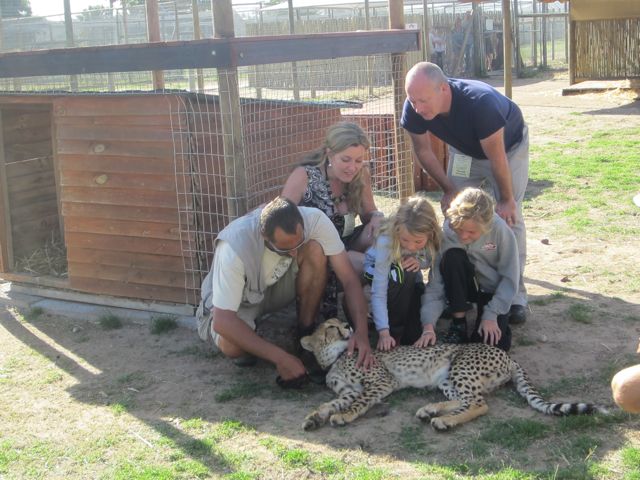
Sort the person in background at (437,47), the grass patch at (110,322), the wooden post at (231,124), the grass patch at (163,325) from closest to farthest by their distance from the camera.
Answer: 1. the wooden post at (231,124)
2. the grass patch at (163,325)
3. the grass patch at (110,322)
4. the person in background at (437,47)

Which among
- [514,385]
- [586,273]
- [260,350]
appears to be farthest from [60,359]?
[586,273]

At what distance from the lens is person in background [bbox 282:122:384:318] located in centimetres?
468

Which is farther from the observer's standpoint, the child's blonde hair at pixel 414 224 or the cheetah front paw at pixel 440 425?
the child's blonde hair at pixel 414 224

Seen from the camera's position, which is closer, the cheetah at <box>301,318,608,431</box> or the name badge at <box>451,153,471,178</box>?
the cheetah at <box>301,318,608,431</box>

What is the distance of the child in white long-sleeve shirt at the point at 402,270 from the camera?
4285mm

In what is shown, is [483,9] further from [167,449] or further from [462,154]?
[167,449]

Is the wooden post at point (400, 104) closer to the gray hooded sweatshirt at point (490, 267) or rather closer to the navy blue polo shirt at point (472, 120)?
the navy blue polo shirt at point (472, 120)

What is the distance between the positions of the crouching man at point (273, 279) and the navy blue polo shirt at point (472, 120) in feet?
3.52

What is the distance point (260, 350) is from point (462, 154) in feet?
6.27

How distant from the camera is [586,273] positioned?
570 centimetres

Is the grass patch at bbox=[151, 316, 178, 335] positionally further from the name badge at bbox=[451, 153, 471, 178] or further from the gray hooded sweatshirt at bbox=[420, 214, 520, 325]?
the name badge at bbox=[451, 153, 471, 178]

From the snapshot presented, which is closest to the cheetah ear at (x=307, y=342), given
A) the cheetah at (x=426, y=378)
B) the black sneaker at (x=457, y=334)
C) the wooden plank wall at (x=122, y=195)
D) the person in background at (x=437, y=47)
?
the cheetah at (x=426, y=378)

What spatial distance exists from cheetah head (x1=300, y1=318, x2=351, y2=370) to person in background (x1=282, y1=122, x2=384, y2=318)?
15.8 inches

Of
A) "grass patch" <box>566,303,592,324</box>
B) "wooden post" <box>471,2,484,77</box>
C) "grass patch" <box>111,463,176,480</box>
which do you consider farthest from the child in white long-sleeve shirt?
"wooden post" <box>471,2,484,77</box>
